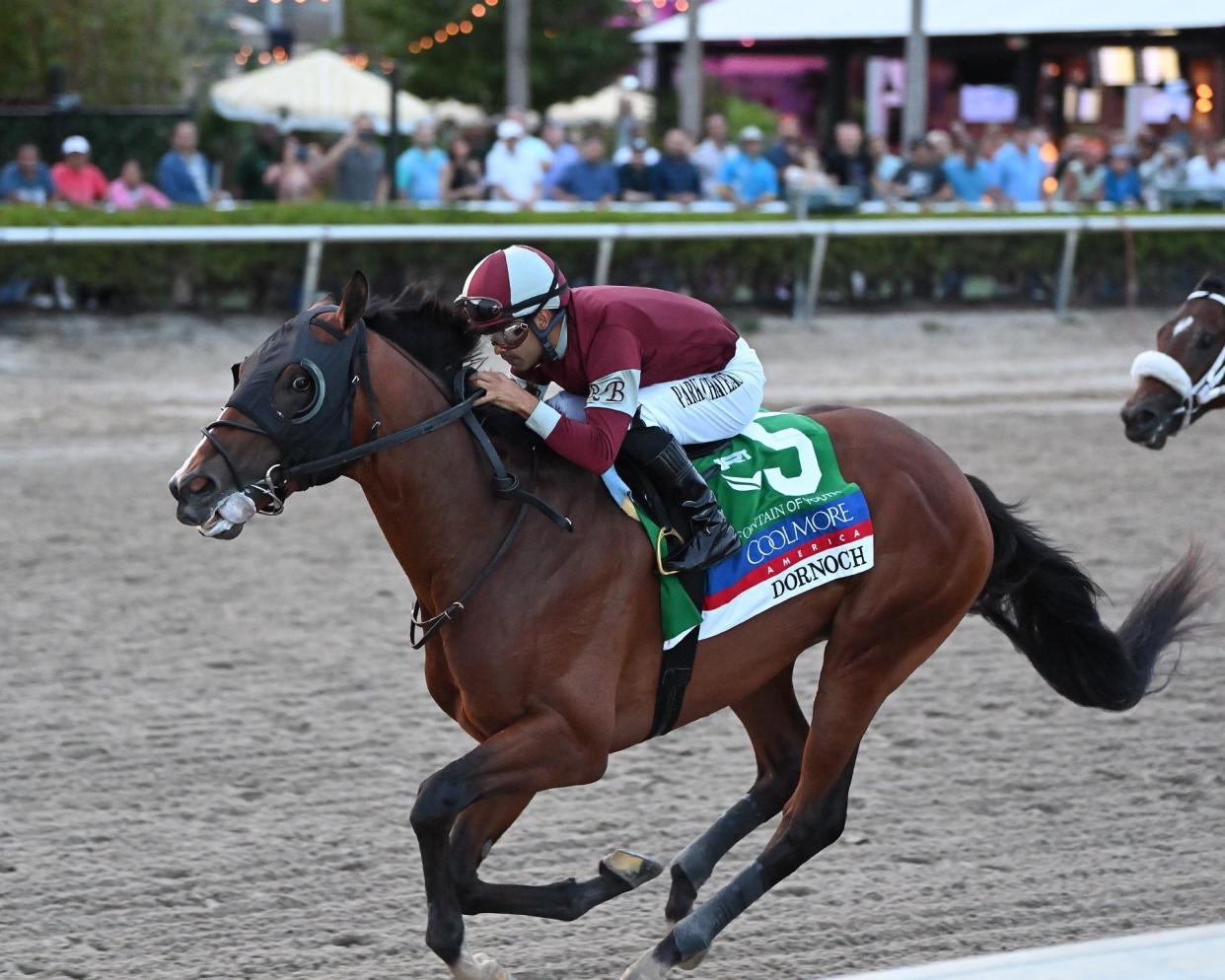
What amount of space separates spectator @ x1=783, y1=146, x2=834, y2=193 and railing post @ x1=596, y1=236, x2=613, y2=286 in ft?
6.98

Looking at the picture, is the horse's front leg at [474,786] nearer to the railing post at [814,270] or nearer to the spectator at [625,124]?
the railing post at [814,270]

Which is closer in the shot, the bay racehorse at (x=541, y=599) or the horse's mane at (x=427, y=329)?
the bay racehorse at (x=541, y=599)

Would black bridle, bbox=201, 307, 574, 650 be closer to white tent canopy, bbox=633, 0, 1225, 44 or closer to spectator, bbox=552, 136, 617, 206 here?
spectator, bbox=552, 136, 617, 206

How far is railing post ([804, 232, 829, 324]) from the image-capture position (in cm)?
1473

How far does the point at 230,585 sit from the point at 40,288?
246 inches

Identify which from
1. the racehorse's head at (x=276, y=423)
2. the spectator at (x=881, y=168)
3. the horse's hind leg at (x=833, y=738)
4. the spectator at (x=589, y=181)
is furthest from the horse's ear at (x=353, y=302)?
the spectator at (x=881, y=168)

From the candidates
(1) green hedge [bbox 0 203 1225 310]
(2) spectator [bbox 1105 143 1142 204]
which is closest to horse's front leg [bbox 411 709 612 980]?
(1) green hedge [bbox 0 203 1225 310]

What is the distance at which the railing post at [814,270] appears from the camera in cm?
1473

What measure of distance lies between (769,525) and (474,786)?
3.44 ft

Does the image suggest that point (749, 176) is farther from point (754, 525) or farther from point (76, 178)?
point (754, 525)

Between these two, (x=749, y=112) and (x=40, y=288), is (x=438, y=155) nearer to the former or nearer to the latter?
(x=40, y=288)

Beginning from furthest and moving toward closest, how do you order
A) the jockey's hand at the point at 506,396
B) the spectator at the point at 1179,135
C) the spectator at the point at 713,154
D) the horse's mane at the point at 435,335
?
the spectator at the point at 1179,135
the spectator at the point at 713,154
the horse's mane at the point at 435,335
the jockey's hand at the point at 506,396

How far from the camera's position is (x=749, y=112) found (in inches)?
1092

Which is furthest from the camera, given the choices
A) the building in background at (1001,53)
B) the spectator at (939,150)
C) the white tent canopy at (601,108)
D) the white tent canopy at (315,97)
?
the white tent canopy at (601,108)
